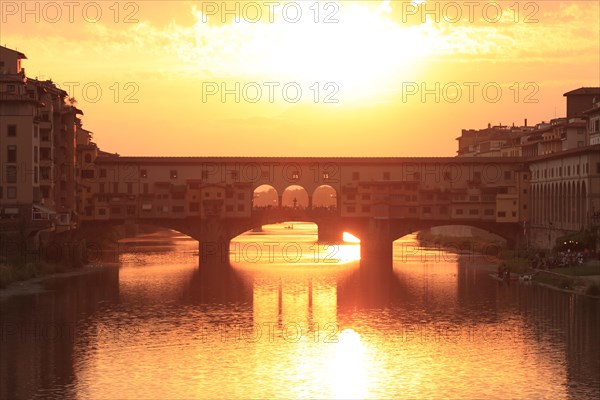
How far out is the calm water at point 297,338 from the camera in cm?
3962

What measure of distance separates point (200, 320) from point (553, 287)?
26762mm

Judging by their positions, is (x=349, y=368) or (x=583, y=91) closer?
(x=349, y=368)

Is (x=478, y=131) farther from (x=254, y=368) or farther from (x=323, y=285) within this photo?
(x=254, y=368)

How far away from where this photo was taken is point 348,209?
10619 cm

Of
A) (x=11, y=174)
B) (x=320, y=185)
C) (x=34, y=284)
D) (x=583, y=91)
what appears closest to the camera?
(x=34, y=284)

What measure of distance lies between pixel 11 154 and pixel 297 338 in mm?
38828

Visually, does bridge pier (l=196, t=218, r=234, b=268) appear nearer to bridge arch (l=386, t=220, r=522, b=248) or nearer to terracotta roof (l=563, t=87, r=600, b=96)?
bridge arch (l=386, t=220, r=522, b=248)

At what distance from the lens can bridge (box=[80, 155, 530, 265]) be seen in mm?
104812

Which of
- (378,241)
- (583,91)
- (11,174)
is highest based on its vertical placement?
(583,91)

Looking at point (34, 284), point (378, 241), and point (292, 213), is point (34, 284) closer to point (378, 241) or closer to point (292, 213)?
point (292, 213)

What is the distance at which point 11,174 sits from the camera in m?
80.2

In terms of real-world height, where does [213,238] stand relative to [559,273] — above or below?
above

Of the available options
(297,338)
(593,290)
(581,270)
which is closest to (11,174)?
(297,338)

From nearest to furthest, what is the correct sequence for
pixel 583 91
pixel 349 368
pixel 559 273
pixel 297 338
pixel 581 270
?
pixel 349 368, pixel 297 338, pixel 581 270, pixel 559 273, pixel 583 91
